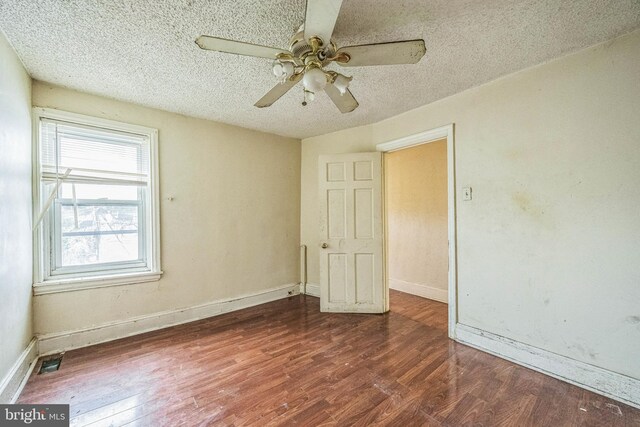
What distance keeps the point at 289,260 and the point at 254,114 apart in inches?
81.7

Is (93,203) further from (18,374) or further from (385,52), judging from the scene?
(385,52)

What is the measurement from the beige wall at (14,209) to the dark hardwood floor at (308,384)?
0.40m

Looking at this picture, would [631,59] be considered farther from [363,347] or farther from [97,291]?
[97,291]

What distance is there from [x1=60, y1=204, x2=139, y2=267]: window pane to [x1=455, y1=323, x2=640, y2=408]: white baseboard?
3.42 metres

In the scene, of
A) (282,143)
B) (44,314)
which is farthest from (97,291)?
(282,143)

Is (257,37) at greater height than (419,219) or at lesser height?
greater

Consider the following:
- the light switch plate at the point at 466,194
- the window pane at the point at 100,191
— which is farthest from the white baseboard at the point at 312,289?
the window pane at the point at 100,191

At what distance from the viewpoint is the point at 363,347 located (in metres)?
2.34

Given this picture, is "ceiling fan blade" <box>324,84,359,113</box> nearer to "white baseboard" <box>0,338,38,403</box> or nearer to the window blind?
the window blind

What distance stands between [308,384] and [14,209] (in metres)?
2.38

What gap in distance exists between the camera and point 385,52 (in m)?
1.32

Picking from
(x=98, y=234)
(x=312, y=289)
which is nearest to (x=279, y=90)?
(x=98, y=234)

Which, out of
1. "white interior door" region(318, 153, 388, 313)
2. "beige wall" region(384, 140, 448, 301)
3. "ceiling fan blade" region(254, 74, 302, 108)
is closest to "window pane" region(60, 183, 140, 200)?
"ceiling fan blade" region(254, 74, 302, 108)

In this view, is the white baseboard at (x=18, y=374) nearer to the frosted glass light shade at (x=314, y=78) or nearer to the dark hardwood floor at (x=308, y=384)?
the dark hardwood floor at (x=308, y=384)
